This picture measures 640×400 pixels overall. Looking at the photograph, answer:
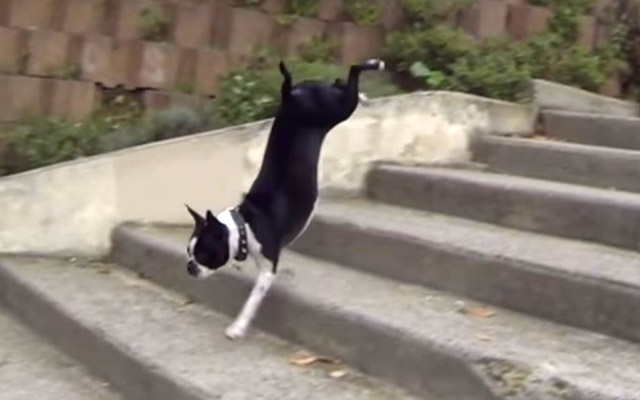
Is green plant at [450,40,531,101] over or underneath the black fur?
over

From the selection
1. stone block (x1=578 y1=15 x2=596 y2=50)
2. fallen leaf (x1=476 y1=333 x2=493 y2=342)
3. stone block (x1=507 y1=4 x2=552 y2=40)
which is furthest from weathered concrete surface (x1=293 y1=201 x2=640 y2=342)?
stone block (x1=578 y1=15 x2=596 y2=50)

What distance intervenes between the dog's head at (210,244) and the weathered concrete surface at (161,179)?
1640mm

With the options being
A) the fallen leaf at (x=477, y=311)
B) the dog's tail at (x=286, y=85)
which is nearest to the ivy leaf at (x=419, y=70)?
the dog's tail at (x=286, y=85)

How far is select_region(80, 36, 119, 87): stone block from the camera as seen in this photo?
5887 millimetres

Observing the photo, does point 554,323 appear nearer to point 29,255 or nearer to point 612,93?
point 29,255

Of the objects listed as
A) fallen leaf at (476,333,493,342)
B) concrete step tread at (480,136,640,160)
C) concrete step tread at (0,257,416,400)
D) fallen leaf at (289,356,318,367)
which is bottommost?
concrete step tread at (0,257,416,400)

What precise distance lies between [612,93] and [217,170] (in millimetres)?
2551

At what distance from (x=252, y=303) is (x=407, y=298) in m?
0.51

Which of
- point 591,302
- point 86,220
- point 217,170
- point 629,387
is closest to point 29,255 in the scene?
point 86,220

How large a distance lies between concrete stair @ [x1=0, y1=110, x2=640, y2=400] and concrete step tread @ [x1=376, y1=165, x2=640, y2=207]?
0.02m

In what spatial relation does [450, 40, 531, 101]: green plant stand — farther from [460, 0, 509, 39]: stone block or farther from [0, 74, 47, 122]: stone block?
[0, 74, 47, 122]: stone block

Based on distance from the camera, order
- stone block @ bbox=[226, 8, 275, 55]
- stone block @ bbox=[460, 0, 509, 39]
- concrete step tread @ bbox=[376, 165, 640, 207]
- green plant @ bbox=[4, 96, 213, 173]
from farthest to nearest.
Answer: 1. stone block @ bbox=[460, 0, 509, 39]
2. stone block @ bbox=[226, 8, 275, 55]
3. green plant @ bbox=[4, 96, 213, 173]
4. concrete step tread @ bbox=[376, 165, 640, 207]

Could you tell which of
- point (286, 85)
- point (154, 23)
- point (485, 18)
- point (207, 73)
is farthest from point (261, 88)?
point (286, 85)

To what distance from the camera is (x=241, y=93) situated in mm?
5809
